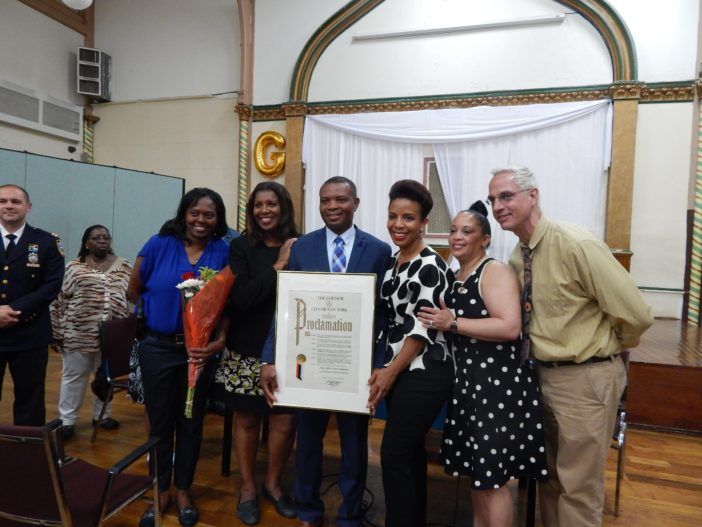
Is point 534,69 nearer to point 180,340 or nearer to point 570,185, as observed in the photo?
point 570,185

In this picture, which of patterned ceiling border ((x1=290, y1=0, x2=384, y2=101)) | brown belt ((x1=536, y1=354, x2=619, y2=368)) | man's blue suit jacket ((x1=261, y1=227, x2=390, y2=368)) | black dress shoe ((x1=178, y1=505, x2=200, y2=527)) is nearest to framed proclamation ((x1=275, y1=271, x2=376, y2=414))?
man's blue suit jacket ((x1=261, y1=227, x2=390, y2=368))

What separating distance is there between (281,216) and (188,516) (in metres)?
1.41

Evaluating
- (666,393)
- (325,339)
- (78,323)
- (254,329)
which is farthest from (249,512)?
(666,393)

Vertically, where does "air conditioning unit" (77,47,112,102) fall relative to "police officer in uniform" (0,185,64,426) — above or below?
above

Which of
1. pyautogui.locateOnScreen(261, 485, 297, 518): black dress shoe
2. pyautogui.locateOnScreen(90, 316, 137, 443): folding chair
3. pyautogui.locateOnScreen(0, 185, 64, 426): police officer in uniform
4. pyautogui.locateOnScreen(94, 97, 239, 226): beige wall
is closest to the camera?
pyautogui.locateOnScreen(261, 485, 297, 518): black dress shoe

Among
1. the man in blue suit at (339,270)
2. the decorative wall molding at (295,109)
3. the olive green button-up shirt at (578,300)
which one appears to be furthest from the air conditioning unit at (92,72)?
the olive green button-up shirt at (578,300)

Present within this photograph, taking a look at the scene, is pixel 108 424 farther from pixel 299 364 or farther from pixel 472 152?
pixel 472 152

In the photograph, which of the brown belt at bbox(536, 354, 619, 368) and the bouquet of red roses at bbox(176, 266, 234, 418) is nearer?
the brown belt at bbox(536, 354, 619, 368)

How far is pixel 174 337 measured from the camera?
2156 millimetres

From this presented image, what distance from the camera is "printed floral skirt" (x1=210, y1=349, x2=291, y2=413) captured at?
220 cm

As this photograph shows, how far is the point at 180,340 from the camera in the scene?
2.16 m

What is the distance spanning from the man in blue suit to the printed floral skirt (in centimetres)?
23

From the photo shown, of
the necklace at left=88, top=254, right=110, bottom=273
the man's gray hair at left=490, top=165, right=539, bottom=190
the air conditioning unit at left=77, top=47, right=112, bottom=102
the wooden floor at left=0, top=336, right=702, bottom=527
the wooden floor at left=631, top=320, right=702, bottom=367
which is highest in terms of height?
the air conditioning unit at left=77, top=47, right=112, bottom=102

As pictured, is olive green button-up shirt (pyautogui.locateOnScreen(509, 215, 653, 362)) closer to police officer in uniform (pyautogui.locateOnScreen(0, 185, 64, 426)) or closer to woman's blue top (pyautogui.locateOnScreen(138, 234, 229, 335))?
woman's blue top (pyautogui.locateOnScreen(138, 234, 229, 335))
